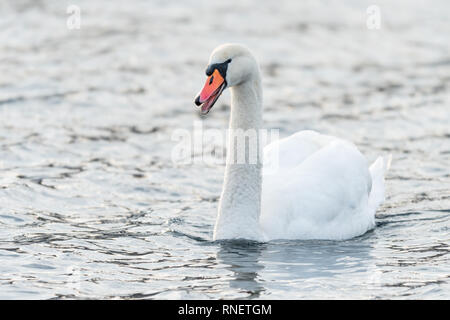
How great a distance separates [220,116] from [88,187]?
493 centimetres

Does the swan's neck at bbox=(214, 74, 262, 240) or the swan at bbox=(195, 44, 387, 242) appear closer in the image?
the swan at bbox=(195, 44, 387, 242)

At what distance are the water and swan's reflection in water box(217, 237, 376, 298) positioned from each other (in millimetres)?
31

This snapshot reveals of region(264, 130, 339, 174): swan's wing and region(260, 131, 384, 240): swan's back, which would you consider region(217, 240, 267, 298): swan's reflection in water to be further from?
region(264, 130, 339, 174): swan's wing

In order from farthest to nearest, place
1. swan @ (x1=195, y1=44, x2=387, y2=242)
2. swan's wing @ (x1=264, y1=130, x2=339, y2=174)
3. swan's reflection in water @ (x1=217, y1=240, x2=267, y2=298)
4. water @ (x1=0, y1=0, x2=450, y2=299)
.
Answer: swan's wing @ (x1=264, y1=130, x2=339, y2=174)
swan @ (x1=195, y1=44, x2=387, y2=242)
water @ (x1=0, y1=0, x2=450, y2=299)
swan's reflection in water @ (x1=217, y1=240, x2=267, y2=298)

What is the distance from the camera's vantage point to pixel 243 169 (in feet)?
34.9

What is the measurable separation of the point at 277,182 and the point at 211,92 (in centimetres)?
188

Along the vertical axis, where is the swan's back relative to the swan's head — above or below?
below

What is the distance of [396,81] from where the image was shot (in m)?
19.5

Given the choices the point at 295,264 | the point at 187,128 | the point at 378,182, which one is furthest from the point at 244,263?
the point at 187,128

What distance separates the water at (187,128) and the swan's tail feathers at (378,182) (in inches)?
8.5

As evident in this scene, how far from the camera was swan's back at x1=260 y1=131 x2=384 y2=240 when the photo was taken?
1084cm

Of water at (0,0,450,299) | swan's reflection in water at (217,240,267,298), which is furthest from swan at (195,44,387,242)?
water at (0,0,450,299)

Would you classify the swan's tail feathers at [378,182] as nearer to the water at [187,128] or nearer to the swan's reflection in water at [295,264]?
the water at [187,128]
